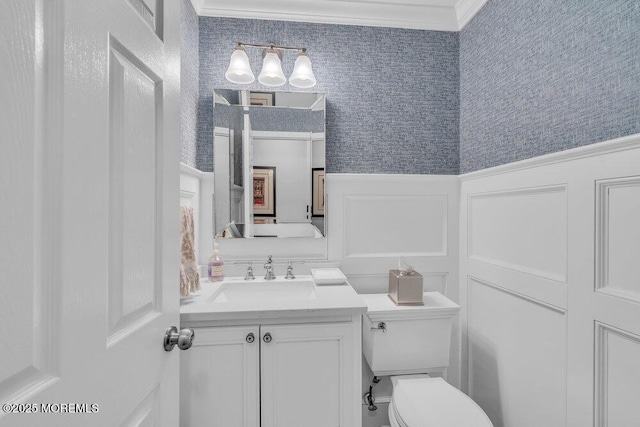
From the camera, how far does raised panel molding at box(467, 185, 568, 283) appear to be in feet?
3.89

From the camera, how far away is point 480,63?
1.69 meters

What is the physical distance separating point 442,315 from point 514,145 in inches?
34.4

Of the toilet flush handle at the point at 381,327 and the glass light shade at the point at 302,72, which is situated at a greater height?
the glass light shade at the point at 302,72

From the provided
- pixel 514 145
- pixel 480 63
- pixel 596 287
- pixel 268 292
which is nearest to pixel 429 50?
pixel 480 63

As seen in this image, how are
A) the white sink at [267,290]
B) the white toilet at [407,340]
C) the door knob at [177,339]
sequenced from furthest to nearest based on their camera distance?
the white sink at [267,290]
the white toilet at [407,340]
the door knob at [177,339]

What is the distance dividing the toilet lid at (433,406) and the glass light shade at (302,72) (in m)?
1.58

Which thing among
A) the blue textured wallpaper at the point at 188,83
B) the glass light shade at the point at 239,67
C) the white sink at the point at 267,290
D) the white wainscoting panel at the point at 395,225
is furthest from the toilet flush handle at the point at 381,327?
the glass light shade at the point at 239,67

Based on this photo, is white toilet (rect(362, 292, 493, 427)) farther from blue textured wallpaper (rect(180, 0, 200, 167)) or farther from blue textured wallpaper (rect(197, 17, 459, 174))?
blue textured wallpaper (rect(180, 0, 200, 167))

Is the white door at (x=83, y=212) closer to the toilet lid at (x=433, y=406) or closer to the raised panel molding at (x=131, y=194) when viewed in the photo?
the raised panel molding at (x=131, y=194)

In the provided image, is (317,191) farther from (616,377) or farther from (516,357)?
(616,377)

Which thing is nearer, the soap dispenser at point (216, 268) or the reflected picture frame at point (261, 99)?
the soap dispenser at point (216, 268)

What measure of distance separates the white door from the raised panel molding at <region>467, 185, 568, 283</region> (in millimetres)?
1355

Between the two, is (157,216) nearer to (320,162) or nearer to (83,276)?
(83,276)

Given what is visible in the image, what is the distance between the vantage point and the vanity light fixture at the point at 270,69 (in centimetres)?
166
